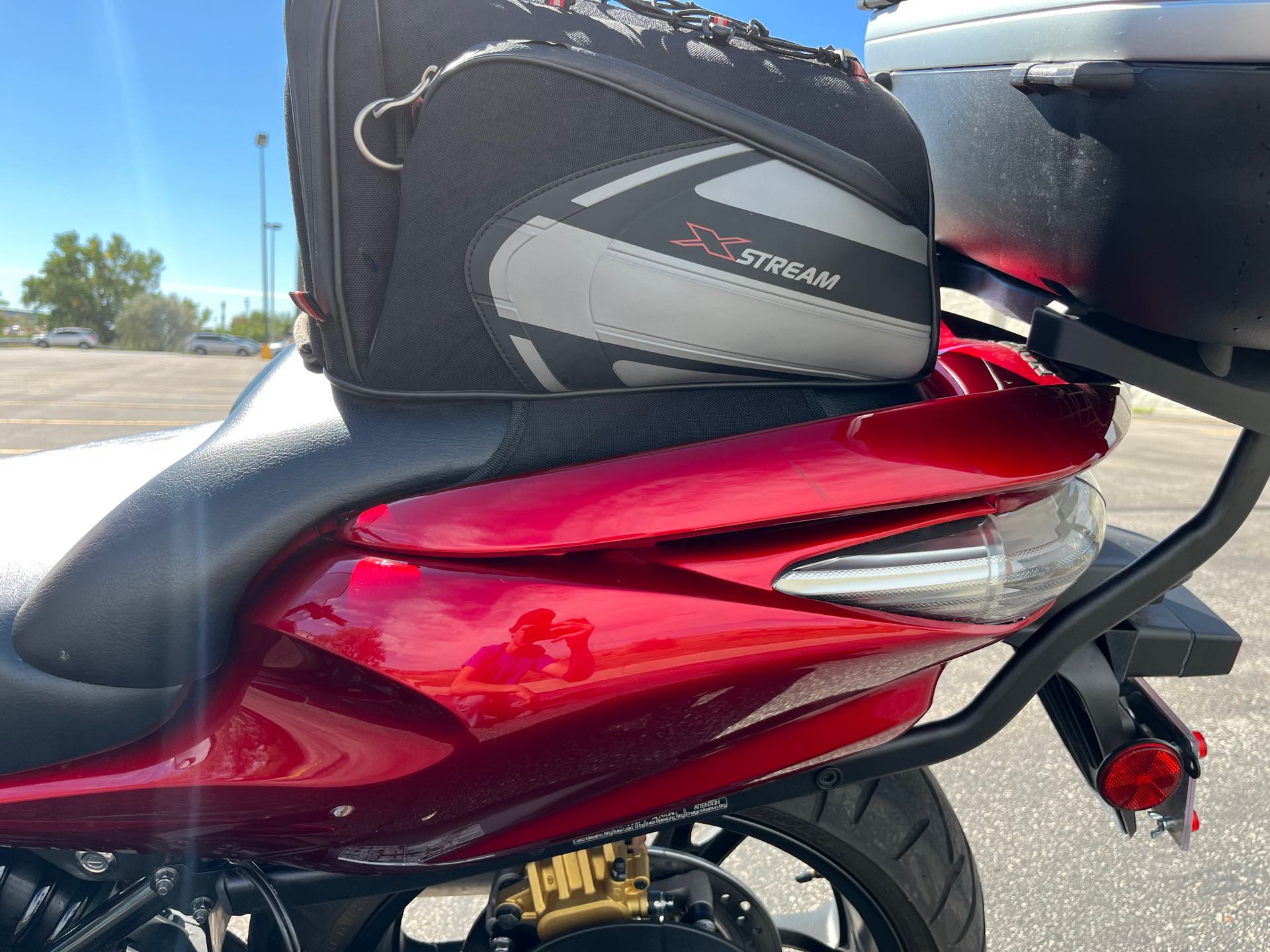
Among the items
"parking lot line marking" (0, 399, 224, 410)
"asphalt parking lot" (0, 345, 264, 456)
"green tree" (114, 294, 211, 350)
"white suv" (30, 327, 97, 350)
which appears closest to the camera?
"asphalt parking lot" (0, 345, 264, 456)

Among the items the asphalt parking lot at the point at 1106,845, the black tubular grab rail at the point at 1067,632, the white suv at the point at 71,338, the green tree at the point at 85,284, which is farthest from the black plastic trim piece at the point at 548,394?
the green tree at the point at 85,284

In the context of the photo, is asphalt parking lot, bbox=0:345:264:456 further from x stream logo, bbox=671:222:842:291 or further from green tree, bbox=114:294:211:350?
green tree, bbox=114:294:211:350

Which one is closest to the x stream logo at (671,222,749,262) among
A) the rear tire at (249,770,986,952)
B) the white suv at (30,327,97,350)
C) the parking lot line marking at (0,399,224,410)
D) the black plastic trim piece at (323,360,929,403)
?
the black plastic trim piece at (323,360,929,403)

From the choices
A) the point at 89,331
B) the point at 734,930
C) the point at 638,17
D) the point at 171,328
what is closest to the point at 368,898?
the point at 734,930

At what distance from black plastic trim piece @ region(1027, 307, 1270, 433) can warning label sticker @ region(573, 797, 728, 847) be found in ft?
1.98

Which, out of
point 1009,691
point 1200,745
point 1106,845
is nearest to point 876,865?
point 1009,691

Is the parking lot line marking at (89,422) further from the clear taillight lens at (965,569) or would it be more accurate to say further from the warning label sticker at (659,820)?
the clear taillight lens at (965,569)

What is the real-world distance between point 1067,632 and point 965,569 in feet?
0.52

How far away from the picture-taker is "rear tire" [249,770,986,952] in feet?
3.33

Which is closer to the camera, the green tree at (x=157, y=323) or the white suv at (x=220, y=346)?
the white suv at (x=220, y=346)

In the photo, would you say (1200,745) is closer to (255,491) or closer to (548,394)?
(548,394)

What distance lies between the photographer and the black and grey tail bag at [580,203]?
0.79 metres

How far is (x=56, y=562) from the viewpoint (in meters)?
1.00

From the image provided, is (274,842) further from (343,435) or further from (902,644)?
(902,644)
